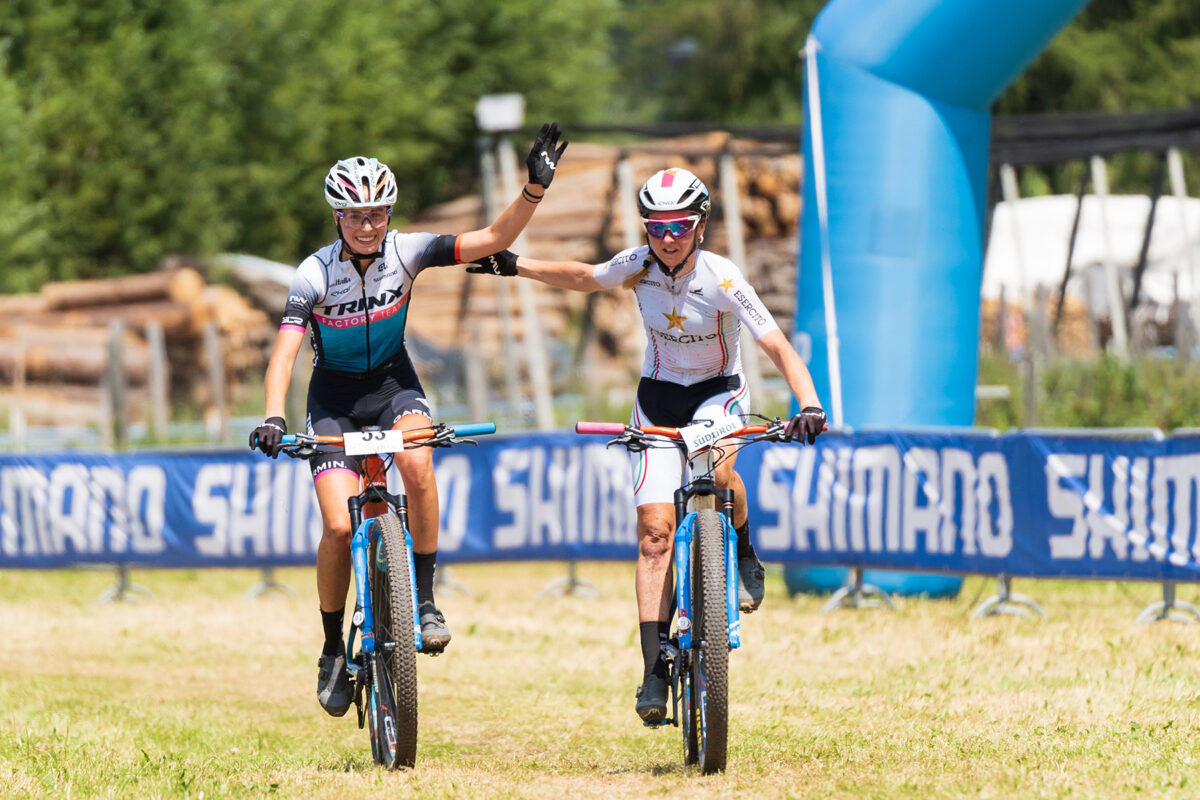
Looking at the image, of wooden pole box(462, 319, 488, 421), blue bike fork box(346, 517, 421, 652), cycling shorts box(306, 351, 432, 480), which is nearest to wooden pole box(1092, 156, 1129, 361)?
wooden pole box(462, 319, 488, 421)

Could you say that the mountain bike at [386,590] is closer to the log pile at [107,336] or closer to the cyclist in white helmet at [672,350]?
the cyclist in white helmet at [672,350]

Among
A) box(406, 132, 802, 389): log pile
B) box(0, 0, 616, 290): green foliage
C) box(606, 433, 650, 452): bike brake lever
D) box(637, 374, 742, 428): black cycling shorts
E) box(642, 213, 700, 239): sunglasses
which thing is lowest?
box(606, 433, 650, 452): bike brake lever

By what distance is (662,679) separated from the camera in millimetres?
7137

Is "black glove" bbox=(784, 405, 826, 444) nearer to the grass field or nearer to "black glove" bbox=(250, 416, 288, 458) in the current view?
the grass field

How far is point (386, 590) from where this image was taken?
7090mm

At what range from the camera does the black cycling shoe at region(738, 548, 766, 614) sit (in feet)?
24.5

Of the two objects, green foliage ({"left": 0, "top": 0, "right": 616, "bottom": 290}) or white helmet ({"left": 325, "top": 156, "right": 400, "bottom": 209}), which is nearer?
white helmet ({"left": 325, "top": 156, "right": 400, "bottom": 209})

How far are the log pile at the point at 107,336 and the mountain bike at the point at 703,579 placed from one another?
17.3 metres

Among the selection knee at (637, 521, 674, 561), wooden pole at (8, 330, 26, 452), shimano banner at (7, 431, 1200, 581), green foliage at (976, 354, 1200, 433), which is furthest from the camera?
wooden pole at (8, 330, 26, 452)

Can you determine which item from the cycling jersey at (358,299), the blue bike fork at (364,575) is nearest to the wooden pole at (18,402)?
the cycling jersey at (358,299)

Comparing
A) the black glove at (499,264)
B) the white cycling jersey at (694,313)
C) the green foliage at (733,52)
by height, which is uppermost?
the green foliage at (733,52)

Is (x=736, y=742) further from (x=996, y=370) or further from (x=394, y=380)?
(x=996, y=370)

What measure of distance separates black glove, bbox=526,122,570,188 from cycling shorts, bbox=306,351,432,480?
109cm

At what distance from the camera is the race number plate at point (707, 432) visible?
23.1 feet
